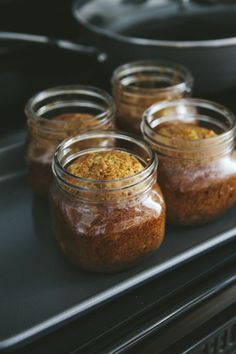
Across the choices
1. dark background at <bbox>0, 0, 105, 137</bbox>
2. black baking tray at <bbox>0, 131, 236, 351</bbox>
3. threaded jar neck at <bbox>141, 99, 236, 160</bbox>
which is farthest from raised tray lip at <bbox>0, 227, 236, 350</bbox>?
dark background at <bbox>0, 0, 105, 137</bbox>

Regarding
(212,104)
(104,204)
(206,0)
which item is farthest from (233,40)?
(104,204)

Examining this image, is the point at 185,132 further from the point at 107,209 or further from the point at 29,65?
the point at 29,65

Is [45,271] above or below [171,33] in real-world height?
below

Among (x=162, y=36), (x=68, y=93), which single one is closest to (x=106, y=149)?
(x=68, y=93)

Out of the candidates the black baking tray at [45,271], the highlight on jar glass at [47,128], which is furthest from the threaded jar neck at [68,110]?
the black baking tray at [45,271]

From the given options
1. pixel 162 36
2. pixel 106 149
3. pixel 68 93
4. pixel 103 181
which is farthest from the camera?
pixel 162 36

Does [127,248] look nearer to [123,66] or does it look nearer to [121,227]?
[121,227]

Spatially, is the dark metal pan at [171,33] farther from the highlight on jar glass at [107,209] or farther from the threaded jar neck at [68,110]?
the highlight on jar glass at [107,209]

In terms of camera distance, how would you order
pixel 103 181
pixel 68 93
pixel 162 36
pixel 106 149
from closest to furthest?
pixel 103 181, pixel 106 149, pixel 68 93, pixel 162 36
